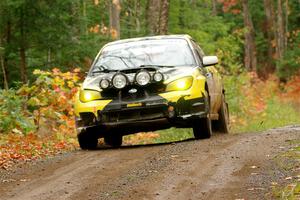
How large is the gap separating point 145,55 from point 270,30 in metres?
41.1

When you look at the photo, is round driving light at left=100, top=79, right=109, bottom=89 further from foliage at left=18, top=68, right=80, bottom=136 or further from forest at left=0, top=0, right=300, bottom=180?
foliage at left=18, top=68, right=80, bottom=136

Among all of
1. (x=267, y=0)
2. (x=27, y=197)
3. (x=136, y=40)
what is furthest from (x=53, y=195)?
(x=267, y=0)

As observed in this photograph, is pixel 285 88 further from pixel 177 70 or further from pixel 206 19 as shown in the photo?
pixel 177 70

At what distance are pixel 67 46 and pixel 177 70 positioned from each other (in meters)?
7.60

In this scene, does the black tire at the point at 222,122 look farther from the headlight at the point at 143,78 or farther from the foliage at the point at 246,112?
the foliage at the point at 246,112

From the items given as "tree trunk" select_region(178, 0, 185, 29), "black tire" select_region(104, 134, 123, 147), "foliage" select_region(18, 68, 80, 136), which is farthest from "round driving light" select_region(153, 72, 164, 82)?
"tree trunk" select_region(178, 0, 185, 29)

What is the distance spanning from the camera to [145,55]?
11859mm

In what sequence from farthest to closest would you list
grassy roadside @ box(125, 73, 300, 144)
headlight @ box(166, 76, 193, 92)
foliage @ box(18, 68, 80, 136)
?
grassy roadside @ box(125, 73, 300, 144)
foliage @ box(18, 68, 80, 136)
headlight @ box(166, 76, 193, 92)

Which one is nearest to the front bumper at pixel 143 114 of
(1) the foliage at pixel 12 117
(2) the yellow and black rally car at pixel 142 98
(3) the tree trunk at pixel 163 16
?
(2) the yellow and black rally car at pixel 142 98

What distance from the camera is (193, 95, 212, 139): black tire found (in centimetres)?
1125

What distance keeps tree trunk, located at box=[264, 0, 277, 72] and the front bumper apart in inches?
1415

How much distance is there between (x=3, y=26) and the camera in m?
17.8

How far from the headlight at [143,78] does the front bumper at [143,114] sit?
0.26m

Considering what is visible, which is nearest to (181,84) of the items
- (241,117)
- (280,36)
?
(241,117)
